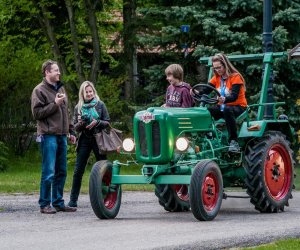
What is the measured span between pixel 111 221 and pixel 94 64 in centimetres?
1688

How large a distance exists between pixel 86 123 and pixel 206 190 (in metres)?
2.62

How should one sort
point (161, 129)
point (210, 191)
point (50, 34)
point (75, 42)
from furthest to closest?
point (50, 34), point (75, 42), point (161, 129), point (210, 191)

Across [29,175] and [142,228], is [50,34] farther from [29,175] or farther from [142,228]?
[142,228]

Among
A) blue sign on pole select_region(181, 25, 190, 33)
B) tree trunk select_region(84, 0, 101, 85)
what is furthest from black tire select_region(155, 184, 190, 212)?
tree trunk select_region(84, 0, 101, 85)

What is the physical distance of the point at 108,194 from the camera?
14.8 metres

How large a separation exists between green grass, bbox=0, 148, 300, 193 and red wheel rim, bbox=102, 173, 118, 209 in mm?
5674

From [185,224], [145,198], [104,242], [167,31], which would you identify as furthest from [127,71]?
[104,242]

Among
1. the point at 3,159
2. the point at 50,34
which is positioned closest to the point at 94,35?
the point at 50,34

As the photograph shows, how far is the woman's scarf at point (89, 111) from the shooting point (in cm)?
1600

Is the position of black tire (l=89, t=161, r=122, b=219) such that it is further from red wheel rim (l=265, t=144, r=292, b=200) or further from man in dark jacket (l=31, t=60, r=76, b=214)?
red wheel rim (l=265, t=144, r=292, b=200)

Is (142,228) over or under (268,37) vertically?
under

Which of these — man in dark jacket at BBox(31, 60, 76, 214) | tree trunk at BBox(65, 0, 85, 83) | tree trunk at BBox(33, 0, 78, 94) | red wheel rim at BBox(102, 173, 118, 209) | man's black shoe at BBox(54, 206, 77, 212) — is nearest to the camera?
red wheel rim at BBox(102, 173, 118, 209)

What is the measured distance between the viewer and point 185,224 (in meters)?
13.7

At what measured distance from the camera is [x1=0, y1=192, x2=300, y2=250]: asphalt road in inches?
456
